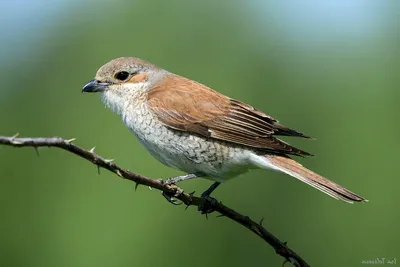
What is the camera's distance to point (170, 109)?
15.1 ft

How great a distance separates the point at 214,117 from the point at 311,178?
83cm

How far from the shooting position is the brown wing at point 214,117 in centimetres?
448

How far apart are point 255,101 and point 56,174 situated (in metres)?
4.74

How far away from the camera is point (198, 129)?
14.8 ft

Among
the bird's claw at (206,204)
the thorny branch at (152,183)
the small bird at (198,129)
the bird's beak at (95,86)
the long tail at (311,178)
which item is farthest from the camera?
the bird's beak at (95,86)

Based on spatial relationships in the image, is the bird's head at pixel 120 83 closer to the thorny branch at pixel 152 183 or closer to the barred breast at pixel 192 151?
the barred breast at pixel 192 151

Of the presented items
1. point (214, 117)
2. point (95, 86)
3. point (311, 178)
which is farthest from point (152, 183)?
point (95, 86)

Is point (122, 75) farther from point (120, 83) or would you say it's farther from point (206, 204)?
point (206, 204)

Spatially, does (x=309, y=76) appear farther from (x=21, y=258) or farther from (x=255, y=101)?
(x=21, y=258)

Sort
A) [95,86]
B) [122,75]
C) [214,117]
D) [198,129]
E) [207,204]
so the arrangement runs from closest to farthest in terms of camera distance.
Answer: [207,204]
[198,129]
[214,117]
[95,86]
[122,75]

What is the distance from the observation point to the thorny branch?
233 cm

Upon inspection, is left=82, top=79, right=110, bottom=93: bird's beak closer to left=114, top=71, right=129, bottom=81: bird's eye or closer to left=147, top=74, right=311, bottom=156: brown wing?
left=114, top=71, right=129, bottom=81: bird's eye

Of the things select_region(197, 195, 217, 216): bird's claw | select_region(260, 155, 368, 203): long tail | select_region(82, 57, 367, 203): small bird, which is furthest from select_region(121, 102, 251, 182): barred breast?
select_region(197, 195, 217, 216): bird's claw

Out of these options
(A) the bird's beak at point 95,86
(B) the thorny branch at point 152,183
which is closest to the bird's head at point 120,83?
(A) the bird's beak at point 95,86
